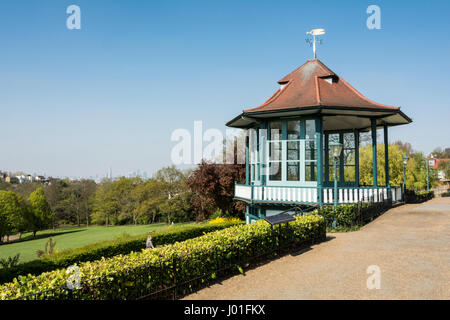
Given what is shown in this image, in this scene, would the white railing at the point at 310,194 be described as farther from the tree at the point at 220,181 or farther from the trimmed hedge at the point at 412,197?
the tree at the point at 220,181

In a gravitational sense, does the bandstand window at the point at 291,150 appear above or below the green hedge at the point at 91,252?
above

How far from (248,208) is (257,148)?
11.7 ft

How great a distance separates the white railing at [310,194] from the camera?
14.5 meters

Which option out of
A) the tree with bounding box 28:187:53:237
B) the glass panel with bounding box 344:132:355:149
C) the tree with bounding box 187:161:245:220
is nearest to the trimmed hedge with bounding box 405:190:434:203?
the glass panel with bounding box 344:132:355:149

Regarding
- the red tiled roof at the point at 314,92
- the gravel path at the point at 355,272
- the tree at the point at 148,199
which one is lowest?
the tree at the point at 148,199

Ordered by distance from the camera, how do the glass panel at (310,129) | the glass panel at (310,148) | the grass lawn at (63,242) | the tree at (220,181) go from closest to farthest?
the glass panel at (310,129) → the glass panel at (310,148) → the tree at (220,181) → the grass lawn at (63,242)

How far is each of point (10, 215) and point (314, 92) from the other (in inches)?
2013

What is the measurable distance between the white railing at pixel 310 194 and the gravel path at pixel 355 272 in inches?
99.0

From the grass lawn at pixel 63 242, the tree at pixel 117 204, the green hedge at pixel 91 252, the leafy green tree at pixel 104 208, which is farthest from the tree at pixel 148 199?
the green hedge at pixel 91 252

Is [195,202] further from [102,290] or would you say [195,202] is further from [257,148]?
[102,290]

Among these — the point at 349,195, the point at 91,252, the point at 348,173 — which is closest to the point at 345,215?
the point at 349,195

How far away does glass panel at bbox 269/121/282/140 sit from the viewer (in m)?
17.8
